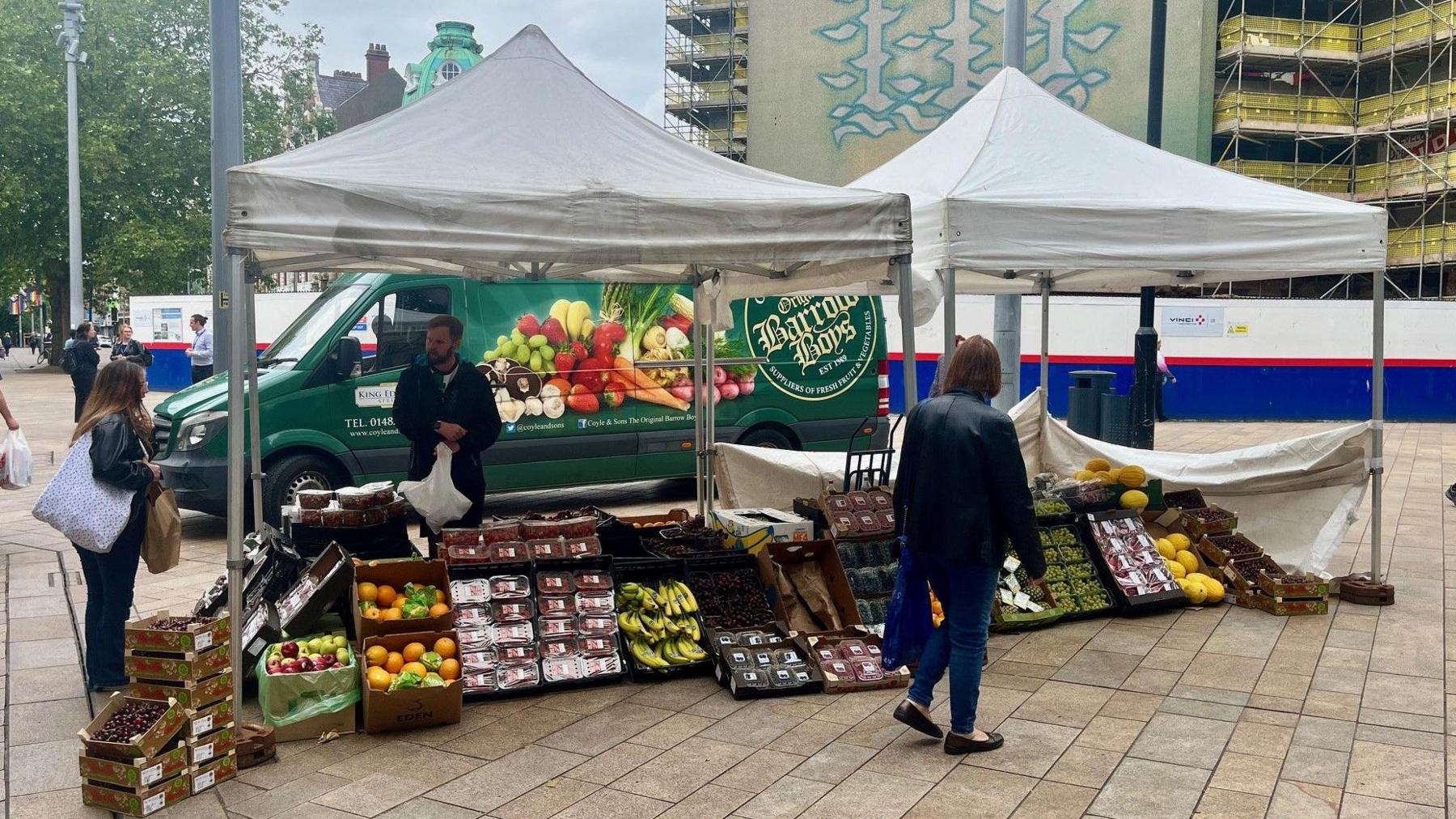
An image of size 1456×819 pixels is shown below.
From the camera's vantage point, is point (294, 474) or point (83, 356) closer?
point (294, 474)

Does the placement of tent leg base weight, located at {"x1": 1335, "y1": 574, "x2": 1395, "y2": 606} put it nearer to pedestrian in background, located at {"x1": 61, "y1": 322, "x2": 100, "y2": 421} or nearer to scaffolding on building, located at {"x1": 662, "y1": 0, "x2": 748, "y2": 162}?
pedestrian in background, located at {"x1": 61, "y1": 322, "x2": 100, "y2": 421}

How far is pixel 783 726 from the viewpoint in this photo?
5.25 metres

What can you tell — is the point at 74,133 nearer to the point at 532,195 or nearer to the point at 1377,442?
the point at 532,195

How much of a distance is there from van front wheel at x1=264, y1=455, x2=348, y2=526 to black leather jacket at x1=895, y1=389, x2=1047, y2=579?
6.29 metres

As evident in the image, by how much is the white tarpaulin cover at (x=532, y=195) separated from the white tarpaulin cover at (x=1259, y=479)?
246 centimetres

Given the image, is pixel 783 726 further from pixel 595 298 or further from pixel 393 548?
pixel 595 298

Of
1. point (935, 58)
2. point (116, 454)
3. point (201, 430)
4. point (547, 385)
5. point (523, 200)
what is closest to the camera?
point (523, 200)

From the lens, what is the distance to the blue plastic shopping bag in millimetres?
4984

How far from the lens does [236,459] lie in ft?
15.8

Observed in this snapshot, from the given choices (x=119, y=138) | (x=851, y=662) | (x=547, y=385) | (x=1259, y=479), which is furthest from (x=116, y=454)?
(x=119, y=138)

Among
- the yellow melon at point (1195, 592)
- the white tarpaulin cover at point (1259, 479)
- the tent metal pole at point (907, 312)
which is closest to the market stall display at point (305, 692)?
the tent metal pole at point (907, 312)

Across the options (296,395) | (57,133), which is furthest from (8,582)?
(57,133)

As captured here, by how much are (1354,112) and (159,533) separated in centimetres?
3618

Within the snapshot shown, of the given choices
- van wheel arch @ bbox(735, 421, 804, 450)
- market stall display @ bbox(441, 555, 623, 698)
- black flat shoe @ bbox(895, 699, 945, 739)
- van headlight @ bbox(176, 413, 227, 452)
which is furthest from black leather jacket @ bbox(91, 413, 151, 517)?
van wheel arch @ bbox(735, 421, 804, 450)
